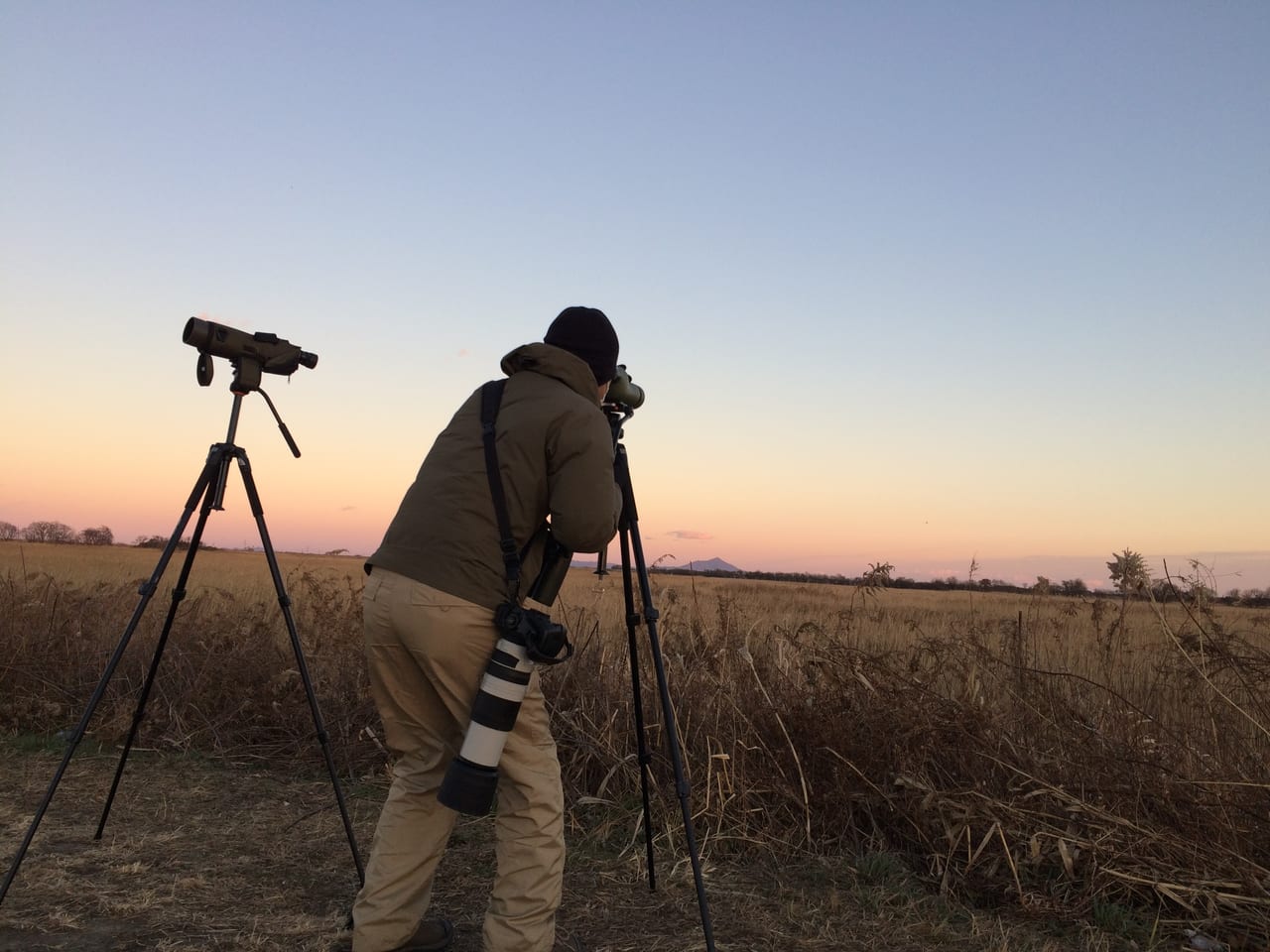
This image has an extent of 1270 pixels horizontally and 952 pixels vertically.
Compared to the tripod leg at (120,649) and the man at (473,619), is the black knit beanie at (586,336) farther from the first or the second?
the tripod leg at (120,649)

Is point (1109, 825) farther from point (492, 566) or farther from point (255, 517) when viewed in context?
point (255, 517)

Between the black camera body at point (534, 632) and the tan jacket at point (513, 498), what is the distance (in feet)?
0.33

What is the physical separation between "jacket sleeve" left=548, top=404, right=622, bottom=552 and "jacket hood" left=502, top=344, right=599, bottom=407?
0.20 metres

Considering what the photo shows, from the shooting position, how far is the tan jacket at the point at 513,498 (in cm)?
296

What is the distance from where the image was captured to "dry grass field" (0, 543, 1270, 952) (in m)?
3.75

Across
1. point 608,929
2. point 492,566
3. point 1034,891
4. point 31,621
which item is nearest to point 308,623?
point 31,621

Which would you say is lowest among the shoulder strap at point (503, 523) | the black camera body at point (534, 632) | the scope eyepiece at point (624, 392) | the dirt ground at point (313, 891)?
the dirt ground at point (313, 891)

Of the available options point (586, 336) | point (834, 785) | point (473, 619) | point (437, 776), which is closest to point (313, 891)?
point (437, 776)

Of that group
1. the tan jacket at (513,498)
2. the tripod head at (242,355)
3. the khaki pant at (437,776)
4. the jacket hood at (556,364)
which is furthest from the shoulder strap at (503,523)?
the tripod head at (242,355)

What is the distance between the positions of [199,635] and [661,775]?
4180mm

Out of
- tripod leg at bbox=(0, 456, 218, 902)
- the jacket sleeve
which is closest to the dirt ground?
tripod leg at bbox=(0, 456, 218, 902)

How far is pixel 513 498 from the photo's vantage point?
3.02 metres

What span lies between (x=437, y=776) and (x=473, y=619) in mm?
664

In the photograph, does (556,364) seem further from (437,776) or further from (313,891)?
(313,891)
